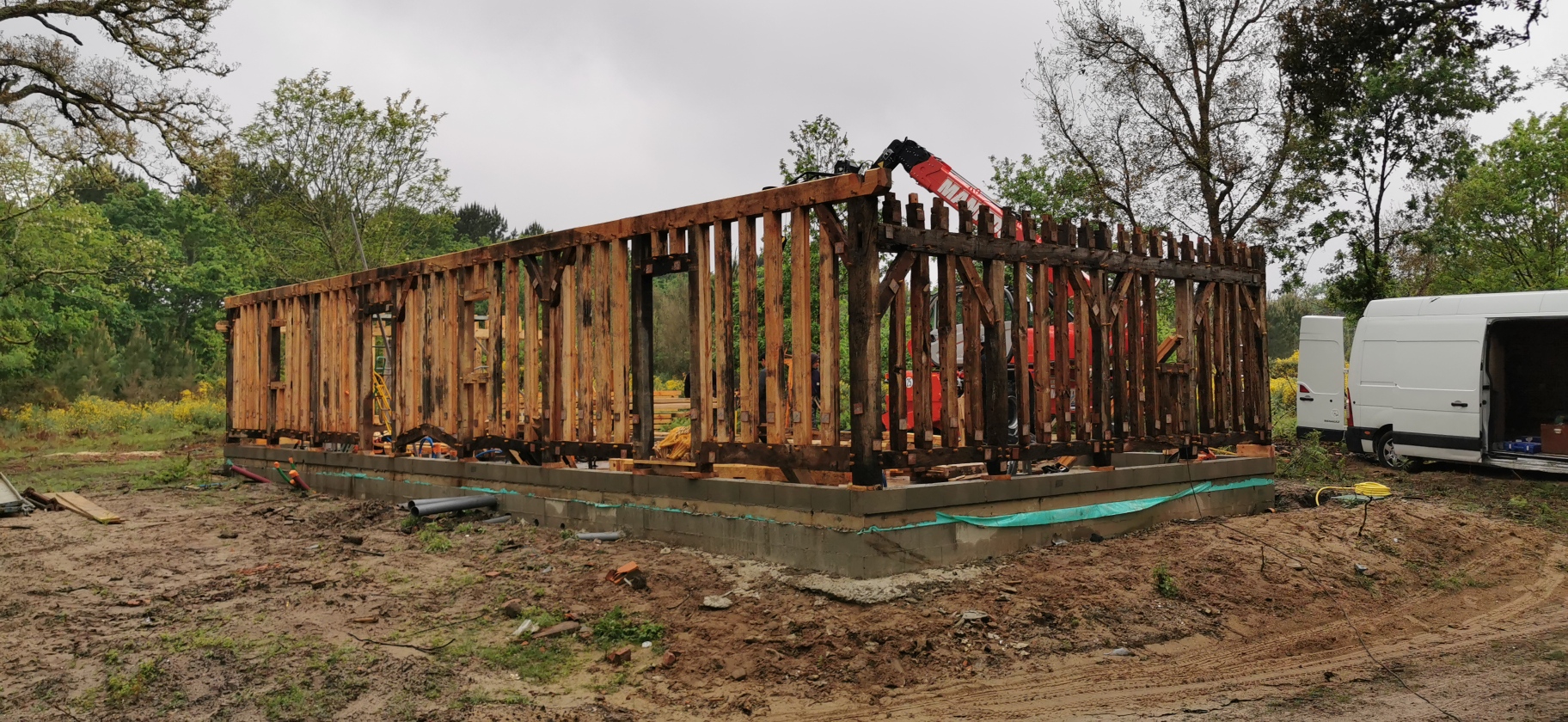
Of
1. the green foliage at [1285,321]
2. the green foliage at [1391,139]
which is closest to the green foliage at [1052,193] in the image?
the green foliage at [1391,139]

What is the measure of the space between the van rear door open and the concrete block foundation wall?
9132 mm

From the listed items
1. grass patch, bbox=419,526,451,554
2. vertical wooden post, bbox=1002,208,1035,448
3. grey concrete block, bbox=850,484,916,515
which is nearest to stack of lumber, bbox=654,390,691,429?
grass patch, bbox=419,526,451,554

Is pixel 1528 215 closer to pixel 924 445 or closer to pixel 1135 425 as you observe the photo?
pixel 1135 425

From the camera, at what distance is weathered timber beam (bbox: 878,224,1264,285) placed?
7.26m

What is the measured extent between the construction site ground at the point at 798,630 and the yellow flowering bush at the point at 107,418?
20403 mm

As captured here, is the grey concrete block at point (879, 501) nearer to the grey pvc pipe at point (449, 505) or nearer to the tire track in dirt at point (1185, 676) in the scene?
the tire track in dirt at point (1185, 676)

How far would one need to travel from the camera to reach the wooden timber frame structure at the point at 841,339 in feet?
23.7

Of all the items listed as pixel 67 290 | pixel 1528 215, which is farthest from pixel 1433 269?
pixel 67 290

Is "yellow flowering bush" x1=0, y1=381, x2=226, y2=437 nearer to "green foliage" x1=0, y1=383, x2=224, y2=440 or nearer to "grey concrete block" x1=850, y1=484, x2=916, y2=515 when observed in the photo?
"green foliage" x1=0, y1=383, x2=224, y2=440

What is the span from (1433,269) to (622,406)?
31.8 meters

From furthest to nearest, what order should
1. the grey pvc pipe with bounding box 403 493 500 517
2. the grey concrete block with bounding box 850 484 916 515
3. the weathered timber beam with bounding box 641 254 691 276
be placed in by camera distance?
the grey pvc pipe with bounding box 403 493 500 517
the weathered timber beam with bounding box 641 254 691 276
the grey concrete block with bounding box 850 484 916 515

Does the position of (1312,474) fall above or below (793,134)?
below

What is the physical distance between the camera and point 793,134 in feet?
66.5

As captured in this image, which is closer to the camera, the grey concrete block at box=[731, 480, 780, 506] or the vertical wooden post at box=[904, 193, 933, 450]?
the vertical wooden post at box=[904, 193, 933, 450]
